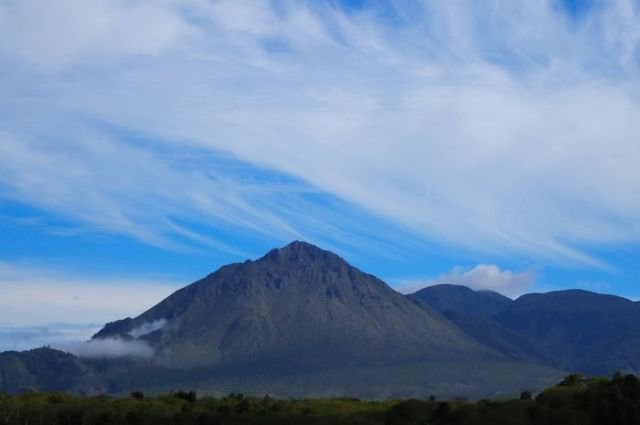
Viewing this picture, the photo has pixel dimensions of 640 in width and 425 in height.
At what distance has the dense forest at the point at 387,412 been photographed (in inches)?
4053

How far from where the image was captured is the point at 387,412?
11206 centimetres

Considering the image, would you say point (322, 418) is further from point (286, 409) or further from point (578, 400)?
point (578, 400)

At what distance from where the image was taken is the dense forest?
338 feet

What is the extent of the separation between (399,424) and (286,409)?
2144 centimetres

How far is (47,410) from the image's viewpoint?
117 m

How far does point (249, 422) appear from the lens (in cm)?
10694

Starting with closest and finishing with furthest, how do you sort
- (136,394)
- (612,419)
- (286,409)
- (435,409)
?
(612,419) → (435,409) → (286,409) → (136,394)

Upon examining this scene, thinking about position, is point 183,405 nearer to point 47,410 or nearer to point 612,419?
point 47,410

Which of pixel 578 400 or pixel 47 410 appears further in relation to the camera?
pixel 47 410

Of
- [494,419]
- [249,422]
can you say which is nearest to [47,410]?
[249,422]

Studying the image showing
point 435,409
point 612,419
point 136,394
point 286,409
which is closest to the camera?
point 612,419

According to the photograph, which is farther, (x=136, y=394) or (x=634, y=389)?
(x=136, y=394)

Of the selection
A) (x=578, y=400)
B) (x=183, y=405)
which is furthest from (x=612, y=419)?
(x=183, y=405)

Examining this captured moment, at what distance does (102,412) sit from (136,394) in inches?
1112
